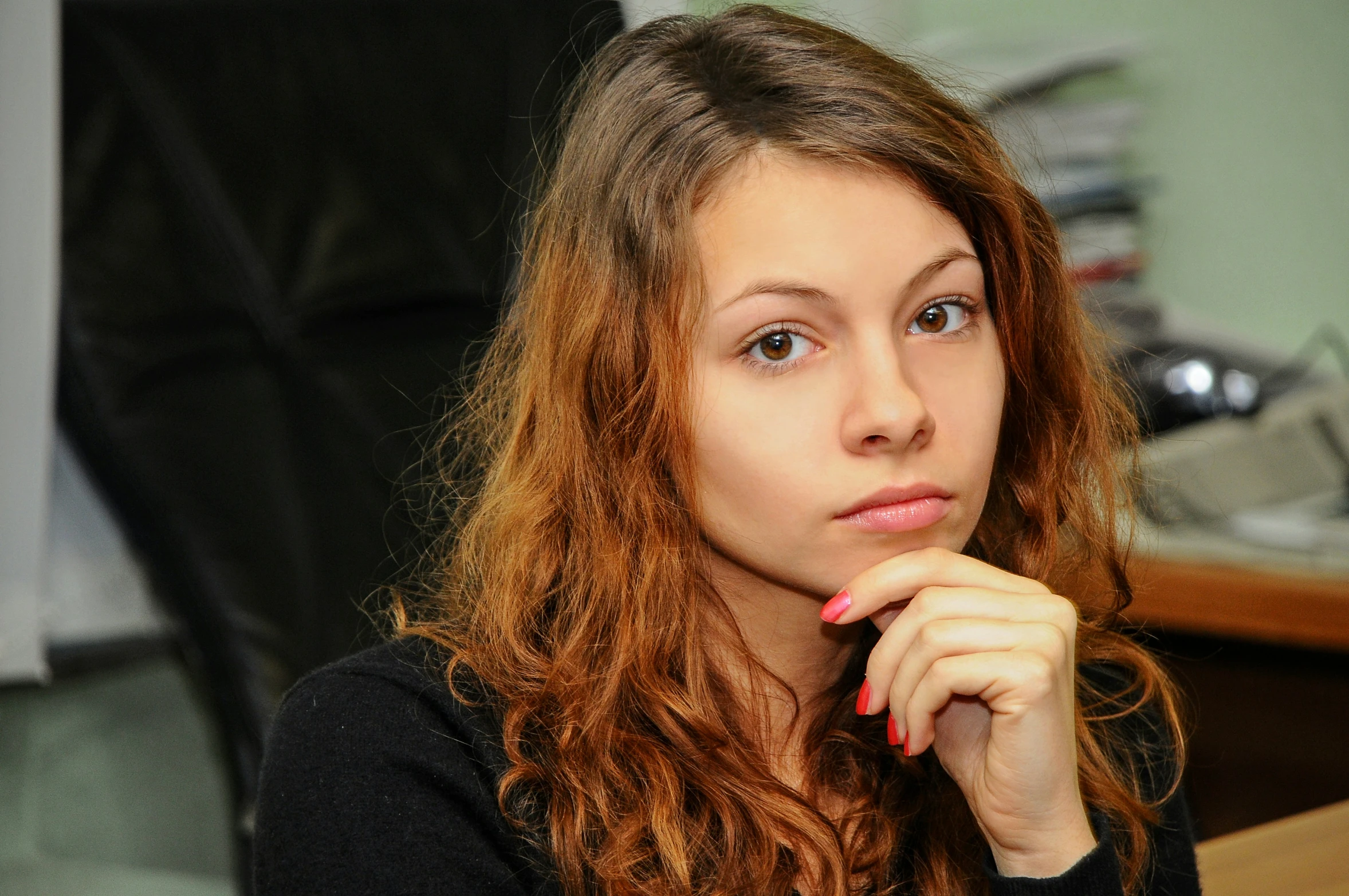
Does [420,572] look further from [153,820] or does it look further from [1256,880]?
[1256,880]

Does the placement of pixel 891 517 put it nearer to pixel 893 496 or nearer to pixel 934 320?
pixel 893 496

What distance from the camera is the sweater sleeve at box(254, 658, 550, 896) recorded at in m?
0.72

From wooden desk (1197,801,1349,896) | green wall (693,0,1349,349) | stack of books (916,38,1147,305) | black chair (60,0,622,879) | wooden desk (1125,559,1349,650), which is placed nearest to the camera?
wooden desk (1197,801,1349,896)

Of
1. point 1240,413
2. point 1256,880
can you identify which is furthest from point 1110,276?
point 1256,880

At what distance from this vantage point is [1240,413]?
5.16ft

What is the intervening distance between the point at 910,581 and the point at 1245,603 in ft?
2.41

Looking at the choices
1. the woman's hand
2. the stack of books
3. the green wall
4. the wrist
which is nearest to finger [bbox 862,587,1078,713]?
the woman's hand

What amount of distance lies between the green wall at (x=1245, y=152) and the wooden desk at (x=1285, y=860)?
1186 millimetres

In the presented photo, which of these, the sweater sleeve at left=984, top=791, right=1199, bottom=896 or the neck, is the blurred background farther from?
the neck

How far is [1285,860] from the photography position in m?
0.87

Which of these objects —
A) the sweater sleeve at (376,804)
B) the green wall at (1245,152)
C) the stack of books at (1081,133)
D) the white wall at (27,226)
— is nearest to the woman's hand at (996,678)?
the sweater sleeve at (376,804)

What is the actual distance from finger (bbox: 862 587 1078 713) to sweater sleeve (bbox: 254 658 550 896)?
0.76ft

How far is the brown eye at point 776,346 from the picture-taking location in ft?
2.48

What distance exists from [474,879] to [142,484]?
477 millimetres
